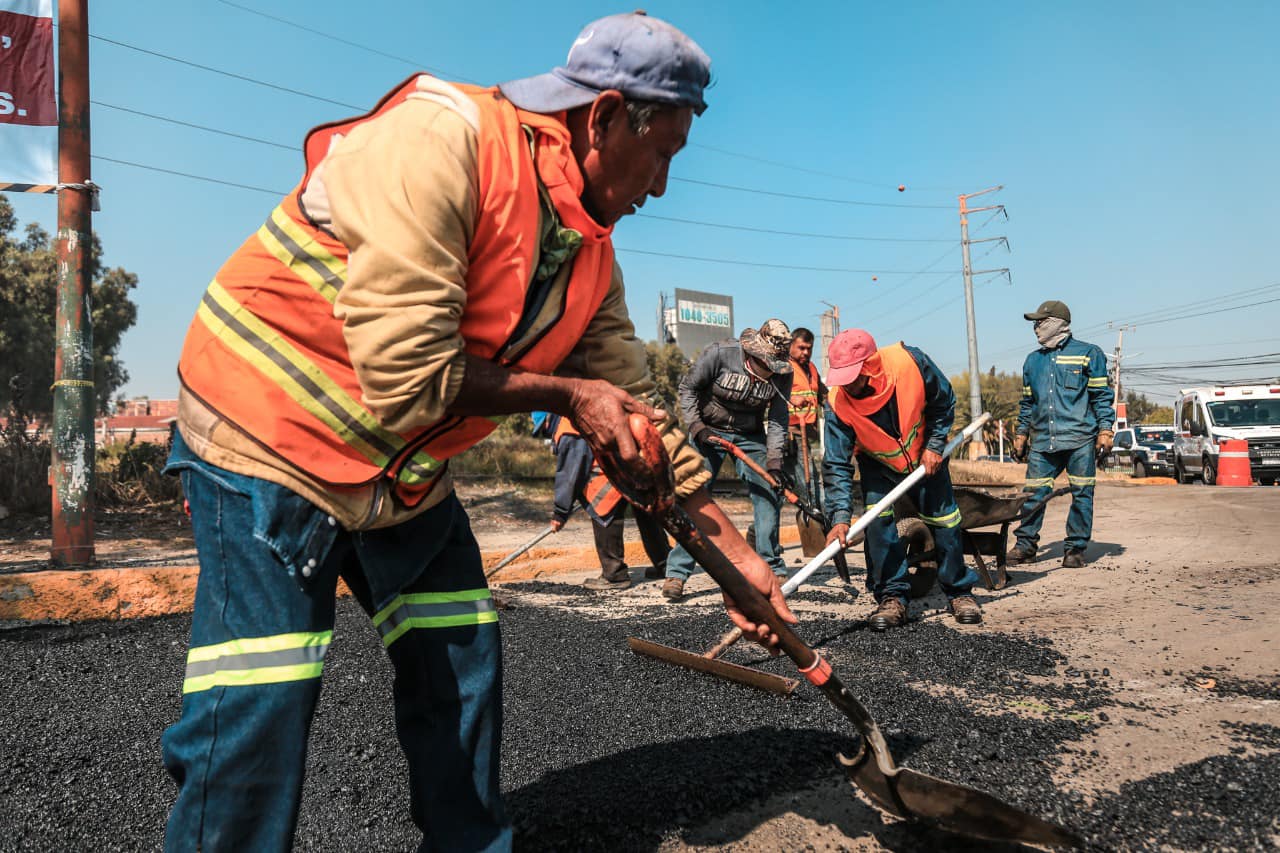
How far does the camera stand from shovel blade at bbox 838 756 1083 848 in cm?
175

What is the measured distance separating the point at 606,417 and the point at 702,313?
141 feet

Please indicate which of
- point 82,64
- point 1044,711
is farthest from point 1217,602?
point 82,64

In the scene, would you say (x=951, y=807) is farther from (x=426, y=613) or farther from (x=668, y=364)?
A: (x=668, y=364)

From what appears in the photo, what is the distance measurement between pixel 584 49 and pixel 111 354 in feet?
88.7

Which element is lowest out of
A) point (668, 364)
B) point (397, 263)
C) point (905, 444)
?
point (905, 444)

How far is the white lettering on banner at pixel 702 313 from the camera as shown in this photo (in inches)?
1644

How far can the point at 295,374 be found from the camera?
4.31 feet

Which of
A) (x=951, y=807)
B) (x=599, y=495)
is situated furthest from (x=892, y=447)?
(x=951, y=807)

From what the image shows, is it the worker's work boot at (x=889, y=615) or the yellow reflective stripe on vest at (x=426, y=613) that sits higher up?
the yellow reflective stripe on vest at (x=426, y=613)

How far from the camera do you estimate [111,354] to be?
942 inches

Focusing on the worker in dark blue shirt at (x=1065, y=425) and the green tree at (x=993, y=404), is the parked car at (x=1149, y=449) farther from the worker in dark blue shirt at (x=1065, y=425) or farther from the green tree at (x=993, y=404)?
the worker in dark blue shirt at (x=1065, y=425)

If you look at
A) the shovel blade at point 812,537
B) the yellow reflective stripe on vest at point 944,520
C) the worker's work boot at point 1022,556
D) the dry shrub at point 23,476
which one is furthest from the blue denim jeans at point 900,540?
the dry shrub at point 23,476

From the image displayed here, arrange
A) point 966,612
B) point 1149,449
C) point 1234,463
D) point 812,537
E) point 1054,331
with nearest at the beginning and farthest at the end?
point 966,612, point 812,537, point 1054,331, point 1234,463, point 1149,449

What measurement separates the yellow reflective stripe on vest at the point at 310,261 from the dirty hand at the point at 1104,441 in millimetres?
6252
